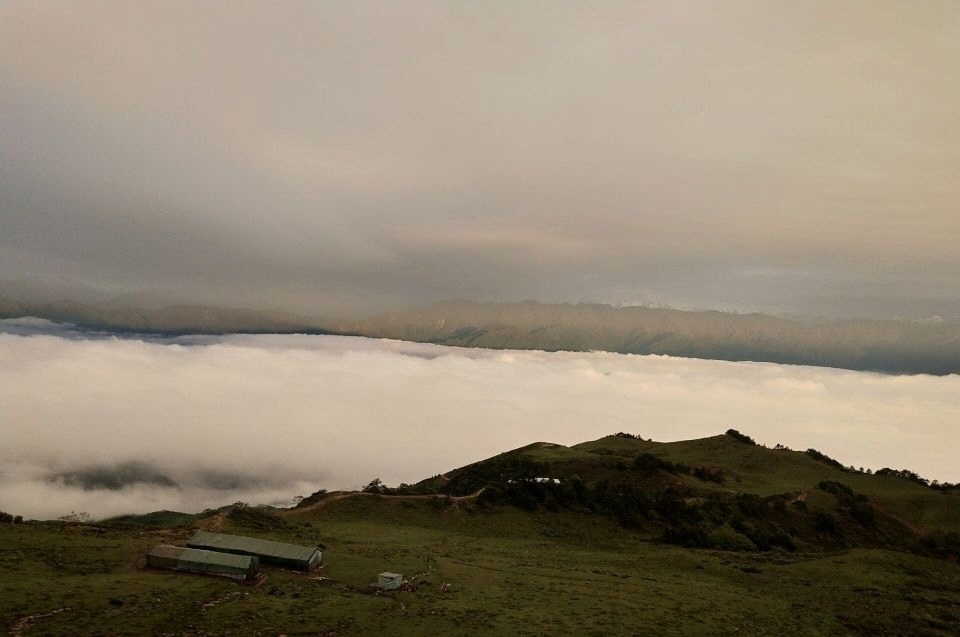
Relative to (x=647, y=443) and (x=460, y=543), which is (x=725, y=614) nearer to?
(x=460, y=543)

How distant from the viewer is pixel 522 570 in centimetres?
5331

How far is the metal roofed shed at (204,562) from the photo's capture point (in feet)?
139

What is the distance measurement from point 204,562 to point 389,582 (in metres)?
14.5

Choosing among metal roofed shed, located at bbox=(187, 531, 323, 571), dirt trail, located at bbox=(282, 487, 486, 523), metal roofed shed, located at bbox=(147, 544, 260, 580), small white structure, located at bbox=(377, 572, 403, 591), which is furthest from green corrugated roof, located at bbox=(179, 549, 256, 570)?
dirt trail, located at bbox=(282, 487, 486, 523)

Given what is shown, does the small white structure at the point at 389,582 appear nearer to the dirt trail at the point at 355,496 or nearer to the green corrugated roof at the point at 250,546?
the green corrugated roof at the point at 250,546

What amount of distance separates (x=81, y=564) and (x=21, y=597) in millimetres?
8380

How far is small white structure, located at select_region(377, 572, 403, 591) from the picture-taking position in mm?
42812

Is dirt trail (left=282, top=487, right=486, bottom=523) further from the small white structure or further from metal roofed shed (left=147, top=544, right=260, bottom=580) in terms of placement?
the small white structure

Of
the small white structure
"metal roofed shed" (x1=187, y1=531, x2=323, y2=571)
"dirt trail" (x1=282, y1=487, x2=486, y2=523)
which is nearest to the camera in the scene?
the small white structure

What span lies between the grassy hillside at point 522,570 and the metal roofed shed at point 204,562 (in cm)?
84

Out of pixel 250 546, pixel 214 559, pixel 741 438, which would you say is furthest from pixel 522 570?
pixel 741 438

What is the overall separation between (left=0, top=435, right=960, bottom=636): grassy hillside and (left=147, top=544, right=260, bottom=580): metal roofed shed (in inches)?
33.1

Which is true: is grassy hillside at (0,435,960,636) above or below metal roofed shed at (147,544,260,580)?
below

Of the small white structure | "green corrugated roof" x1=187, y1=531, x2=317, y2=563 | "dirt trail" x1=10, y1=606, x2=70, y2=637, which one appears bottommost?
the small white structure
